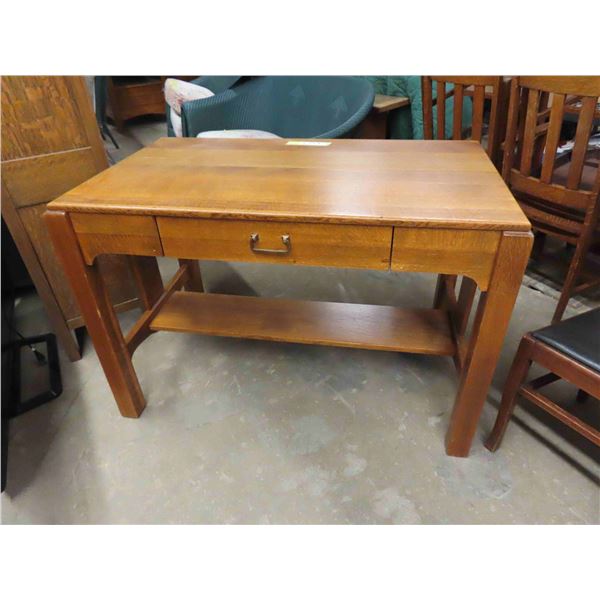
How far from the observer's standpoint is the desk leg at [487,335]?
964 millimetres

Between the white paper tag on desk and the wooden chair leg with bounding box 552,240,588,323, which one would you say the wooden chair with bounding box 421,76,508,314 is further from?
the white paper tag on desk

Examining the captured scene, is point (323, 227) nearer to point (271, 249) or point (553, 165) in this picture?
point (271, 249)

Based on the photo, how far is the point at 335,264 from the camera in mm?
1070

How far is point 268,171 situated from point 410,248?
1.63 ft

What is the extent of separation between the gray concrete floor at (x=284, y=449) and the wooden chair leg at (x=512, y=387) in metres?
0.07

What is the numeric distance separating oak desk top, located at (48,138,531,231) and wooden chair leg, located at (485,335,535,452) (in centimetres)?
41

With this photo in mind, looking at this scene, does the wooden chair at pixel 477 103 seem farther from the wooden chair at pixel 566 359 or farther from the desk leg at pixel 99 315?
the desk leg at pixel 99 315

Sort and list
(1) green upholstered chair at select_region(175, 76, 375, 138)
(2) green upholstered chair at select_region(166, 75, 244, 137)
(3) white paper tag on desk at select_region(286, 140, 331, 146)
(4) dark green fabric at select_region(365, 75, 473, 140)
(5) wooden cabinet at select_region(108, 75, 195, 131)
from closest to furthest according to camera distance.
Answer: (3) white paper tag on desk at select_region(286, 140, 331, 146)
(1) green upholstered chair at select_region(175, 76, 375, 138)
(2) green upholstered chair at select_region(166, 75, 244, 137)
(4) dark green fabric at select_region(365, 75, 473, 140)
(5) wooden cabinet at select_region(108, 75, 195, 131)

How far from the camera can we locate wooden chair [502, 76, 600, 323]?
4.94ft

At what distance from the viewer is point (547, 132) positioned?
5.45 feet

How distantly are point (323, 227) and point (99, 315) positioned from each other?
763mm

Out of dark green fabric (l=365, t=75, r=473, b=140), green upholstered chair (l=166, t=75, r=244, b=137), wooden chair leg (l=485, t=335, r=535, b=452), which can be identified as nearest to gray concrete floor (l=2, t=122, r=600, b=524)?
wooden chair leg (l=485, t=335, r=535, b=452)

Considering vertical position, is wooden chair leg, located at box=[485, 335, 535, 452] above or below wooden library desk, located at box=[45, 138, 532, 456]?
below

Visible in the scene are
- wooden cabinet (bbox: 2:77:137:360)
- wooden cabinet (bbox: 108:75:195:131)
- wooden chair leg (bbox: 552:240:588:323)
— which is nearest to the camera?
wooden cabinet (bbox: 2:77:137:360)
